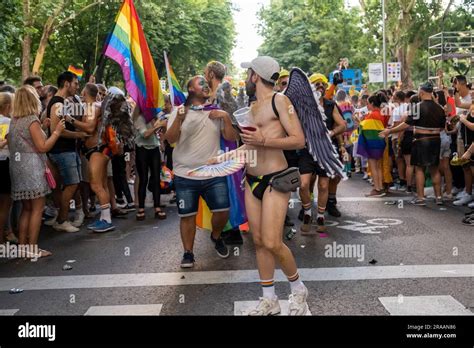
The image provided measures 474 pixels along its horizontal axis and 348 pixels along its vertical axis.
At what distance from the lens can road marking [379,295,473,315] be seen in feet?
15.4

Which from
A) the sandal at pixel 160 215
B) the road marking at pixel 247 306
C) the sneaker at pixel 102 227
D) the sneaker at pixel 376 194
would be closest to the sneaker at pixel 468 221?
the sneaker at pixel 376 194

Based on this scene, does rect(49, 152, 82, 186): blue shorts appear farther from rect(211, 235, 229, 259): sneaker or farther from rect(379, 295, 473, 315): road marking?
rect(379, 295, 473, 315): road marking

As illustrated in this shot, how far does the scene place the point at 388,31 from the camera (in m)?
32.3

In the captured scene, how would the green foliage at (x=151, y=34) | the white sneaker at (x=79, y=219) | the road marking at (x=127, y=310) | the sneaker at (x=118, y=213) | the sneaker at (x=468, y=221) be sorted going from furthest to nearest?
1. the green foliage at (x=151, y=34)
2. the sneaker at (x=118, y=213)
3. the white sneaker at (x=79, y=219)
4. the sneaker at (x=468, y=221)
5. the road marking at (x=127, y=310)

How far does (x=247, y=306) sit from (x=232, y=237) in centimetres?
261

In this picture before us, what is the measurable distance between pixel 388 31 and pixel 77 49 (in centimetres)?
1640

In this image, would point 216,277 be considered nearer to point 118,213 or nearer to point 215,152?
point 215,152

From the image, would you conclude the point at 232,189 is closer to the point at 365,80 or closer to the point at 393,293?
the point at 393,293

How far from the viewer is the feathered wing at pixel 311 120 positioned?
5648 mm

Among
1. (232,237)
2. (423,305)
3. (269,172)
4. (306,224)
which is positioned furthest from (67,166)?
(423,305)

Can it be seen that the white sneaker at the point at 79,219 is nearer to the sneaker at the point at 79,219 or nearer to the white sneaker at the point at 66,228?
the sneaker at the point at 79,219

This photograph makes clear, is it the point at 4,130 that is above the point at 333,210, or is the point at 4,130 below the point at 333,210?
above

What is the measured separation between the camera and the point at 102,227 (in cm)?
864

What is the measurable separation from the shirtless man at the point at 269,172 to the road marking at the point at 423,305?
0.76m
